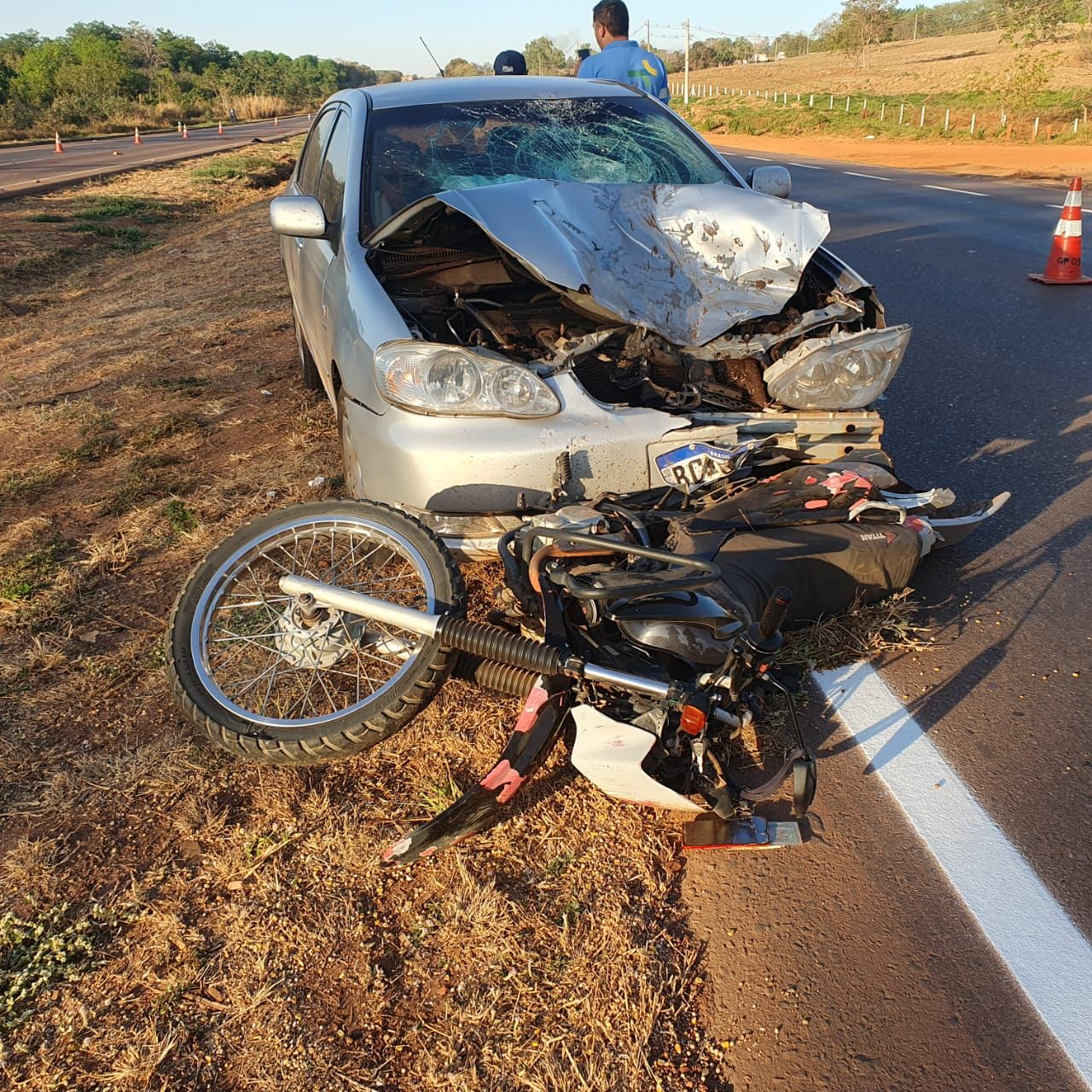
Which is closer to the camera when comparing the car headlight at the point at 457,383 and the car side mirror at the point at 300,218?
the car headlight at the point at 457,383

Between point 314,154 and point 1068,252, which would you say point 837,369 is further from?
point 1068,252

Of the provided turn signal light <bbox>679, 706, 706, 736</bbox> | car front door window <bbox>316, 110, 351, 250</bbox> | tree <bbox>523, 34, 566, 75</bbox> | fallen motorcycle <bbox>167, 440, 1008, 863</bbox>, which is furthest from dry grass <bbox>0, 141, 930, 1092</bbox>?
tree <bbox>523, 34, 566, 75</bbox>

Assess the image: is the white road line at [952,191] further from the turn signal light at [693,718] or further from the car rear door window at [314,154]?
the turn signal light at [693,718]

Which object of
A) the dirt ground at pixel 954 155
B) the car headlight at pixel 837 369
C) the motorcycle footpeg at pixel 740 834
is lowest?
the dirt ground at pixel 954 155

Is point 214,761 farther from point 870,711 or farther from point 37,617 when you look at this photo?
point 870,711

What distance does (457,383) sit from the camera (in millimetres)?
2918

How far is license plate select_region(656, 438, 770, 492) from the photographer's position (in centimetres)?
303

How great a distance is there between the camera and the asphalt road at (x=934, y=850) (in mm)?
1752

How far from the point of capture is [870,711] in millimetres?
2695

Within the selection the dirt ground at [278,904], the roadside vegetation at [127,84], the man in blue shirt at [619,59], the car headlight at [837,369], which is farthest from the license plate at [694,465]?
the roadside vegetation at [127,84]

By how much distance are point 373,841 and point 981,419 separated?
13.2 feet

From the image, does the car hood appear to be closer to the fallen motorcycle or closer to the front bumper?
the front bumper

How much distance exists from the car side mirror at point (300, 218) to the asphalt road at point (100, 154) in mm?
17650

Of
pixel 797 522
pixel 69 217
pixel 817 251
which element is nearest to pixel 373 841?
pixel 797 522
